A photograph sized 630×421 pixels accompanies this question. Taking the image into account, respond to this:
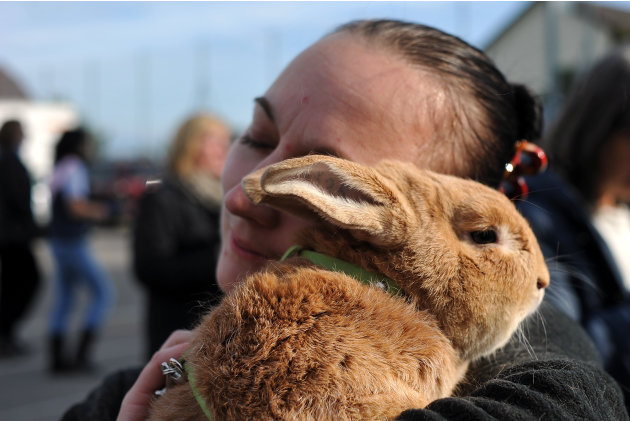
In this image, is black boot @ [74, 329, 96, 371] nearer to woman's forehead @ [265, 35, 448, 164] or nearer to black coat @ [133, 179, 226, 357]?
black coat @ [133, 179, 226, 357]

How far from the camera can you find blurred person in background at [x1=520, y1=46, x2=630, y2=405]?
293 centimetres

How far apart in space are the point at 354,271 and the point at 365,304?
0.48 ft

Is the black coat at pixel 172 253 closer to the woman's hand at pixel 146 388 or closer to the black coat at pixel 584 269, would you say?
the black coat at pixel 584 269

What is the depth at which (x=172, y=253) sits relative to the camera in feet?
15.7

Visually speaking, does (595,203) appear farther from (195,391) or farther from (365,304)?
(195,391)

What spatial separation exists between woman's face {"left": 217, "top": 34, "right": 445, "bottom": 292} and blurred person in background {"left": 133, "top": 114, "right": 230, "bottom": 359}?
2506mm

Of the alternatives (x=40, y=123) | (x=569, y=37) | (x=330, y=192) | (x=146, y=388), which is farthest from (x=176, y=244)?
(x=40, y=123)

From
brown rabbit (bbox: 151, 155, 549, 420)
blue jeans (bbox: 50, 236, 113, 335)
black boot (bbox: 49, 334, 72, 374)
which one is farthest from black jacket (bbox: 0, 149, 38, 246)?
brown rabbit (bbox: 151, 155, 549, 420)

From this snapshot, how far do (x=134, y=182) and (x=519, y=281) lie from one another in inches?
818

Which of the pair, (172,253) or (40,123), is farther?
(40,123)

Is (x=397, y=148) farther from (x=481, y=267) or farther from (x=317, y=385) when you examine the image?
(x=317, y=385)

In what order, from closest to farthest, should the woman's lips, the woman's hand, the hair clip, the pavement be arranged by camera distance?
the woman's hand, the woman's lips, the hair clip, the pavement

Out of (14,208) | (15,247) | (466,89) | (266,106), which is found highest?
(466,89)

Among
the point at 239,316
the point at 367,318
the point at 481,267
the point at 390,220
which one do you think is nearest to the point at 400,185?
the point at 390,220
